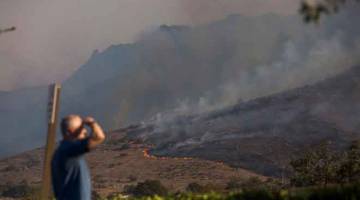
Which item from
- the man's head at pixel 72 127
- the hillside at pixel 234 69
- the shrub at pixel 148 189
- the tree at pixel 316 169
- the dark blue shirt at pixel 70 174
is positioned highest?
the hillside at pixel 234 69

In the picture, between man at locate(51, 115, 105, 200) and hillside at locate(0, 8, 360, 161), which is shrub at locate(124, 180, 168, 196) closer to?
man at locate(51, 115, 105, 200)

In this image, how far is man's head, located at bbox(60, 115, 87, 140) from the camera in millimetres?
7113

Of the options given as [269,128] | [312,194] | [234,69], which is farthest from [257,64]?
[312,194]

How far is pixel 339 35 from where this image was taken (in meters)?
153

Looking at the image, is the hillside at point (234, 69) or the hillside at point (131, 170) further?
the hillside at point (234, 69)

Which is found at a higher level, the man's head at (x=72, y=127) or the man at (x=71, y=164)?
the man's head at (x=72, y=127)

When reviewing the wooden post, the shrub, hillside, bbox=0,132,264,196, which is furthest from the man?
hillside, bbox=0,132,264,196

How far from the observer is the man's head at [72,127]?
7113 mm

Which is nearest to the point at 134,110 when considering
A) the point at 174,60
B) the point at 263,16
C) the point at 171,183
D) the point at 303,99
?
the point at 174,60

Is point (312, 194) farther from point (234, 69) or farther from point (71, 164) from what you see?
point (234, 69)

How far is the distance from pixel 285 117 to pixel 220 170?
31.6 meters

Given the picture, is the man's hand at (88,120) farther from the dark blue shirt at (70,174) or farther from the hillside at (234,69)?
the hillside at (234,69)

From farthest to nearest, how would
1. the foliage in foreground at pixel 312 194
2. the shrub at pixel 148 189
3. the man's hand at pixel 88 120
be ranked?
the shrub at pixel 148 189
the foliage in foreground at pixel 312 194
the man's hand at pixel 88 120

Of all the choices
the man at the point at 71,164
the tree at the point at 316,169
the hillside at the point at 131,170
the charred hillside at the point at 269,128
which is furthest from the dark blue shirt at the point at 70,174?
the charred hillside at the point at 269,128
